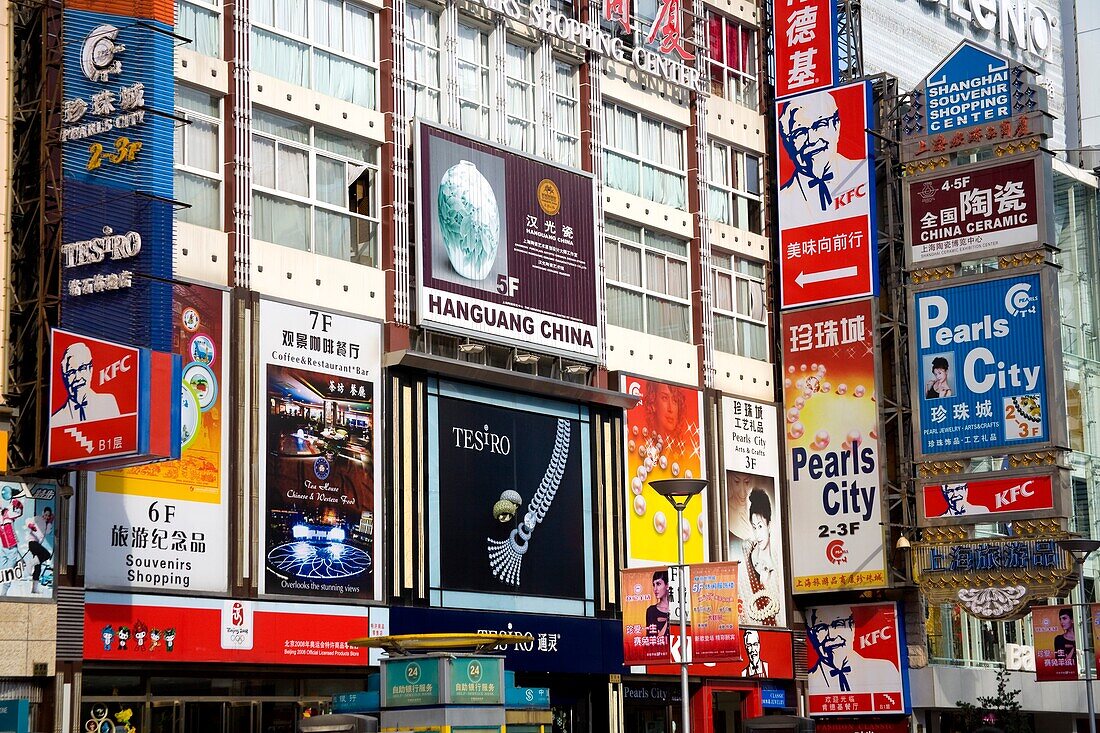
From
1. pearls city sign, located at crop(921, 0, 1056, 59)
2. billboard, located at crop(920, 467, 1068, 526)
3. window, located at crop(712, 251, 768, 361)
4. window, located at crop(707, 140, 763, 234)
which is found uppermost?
pearls city sign, located at crop(921, 0, 1056, 59)

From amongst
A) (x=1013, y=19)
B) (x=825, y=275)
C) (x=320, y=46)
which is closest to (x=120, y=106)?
(x=320, y=46)

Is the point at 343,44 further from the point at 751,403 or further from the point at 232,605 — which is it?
the point at 751,403

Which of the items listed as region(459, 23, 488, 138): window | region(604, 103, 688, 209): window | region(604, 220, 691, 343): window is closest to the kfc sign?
region(459, 23, 488, 138): window

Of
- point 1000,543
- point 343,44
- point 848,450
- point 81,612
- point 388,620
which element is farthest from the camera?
point 848,450

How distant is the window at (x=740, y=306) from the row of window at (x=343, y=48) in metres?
9.57

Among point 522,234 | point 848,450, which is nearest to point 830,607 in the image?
point 848,450

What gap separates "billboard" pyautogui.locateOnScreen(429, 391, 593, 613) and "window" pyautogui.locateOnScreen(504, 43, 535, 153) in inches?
283

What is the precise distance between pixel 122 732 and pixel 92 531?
4.14 m

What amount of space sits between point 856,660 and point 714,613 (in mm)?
20023

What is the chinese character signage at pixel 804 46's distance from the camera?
54469 millimetres

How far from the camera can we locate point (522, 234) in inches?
1795

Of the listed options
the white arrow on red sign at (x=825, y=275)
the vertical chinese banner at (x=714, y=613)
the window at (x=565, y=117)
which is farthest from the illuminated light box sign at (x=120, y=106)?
the white arrow on red sign at (x=825, y=275)

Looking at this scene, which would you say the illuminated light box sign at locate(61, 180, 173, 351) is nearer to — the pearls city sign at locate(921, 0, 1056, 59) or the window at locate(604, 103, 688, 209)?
the window at locate(604, 103, 688, 209)

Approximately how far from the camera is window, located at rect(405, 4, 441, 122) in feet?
145
